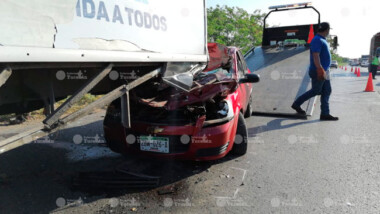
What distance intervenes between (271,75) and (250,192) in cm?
557

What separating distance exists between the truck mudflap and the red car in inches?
131

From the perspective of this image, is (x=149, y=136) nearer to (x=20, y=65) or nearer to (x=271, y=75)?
(x=20, y=65)

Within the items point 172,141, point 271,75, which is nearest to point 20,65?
point 172,141

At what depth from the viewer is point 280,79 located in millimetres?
7668

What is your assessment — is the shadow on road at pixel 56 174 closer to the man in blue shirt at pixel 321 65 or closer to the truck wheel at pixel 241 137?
the truck wheel at pixel 241 137

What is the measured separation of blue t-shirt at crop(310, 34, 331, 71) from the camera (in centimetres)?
557

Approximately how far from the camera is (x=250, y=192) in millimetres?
2947

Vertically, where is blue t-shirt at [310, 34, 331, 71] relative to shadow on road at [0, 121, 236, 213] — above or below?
above

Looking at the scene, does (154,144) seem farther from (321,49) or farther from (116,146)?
(321,49)

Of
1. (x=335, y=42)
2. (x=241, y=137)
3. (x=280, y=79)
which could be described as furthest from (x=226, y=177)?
(x=335, y=42)

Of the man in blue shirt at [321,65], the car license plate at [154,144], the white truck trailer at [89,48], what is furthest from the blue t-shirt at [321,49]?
the car license plate at [154,144]

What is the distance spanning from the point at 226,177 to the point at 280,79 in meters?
5.11

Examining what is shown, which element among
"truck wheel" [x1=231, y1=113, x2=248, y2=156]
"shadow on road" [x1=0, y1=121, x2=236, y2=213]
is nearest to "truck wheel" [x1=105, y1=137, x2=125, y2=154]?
"shadow on road" [x1=0, y1=121, x2=236, y2=213]

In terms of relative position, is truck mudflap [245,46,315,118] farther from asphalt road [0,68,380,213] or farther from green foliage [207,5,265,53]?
green foliage [207,5,265,53]
